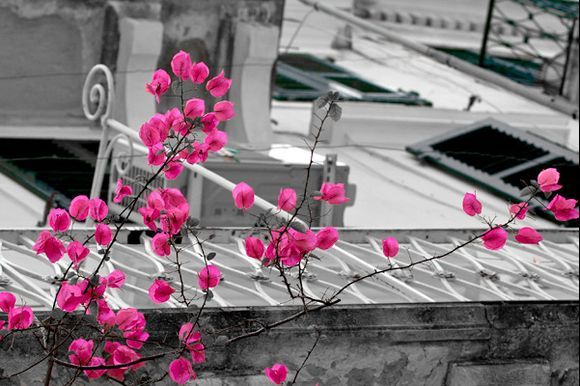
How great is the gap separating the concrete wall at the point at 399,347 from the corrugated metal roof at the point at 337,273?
368 mm

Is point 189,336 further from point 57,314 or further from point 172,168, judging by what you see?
point 172,168

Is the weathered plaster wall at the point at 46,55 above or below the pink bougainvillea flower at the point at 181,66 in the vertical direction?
below

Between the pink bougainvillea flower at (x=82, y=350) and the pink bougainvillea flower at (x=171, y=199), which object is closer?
the pink bougainvillea flower at (x=82, y=350)

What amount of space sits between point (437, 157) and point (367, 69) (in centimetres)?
646

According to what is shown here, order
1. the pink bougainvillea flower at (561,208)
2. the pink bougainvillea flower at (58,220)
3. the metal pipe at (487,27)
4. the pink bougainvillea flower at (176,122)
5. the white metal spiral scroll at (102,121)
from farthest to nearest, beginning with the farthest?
the metal pipe at (487,27)
the white metal spiral scroll at (102,121)
the pink bougainvillea flower at (561,208)
the pink bougainvillea flower at (176,122)
the pink bougainvillea flower at (58,220)

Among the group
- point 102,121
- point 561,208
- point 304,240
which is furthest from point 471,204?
point 102,121

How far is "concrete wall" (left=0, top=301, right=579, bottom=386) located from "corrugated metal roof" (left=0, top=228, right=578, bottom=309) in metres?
0.37

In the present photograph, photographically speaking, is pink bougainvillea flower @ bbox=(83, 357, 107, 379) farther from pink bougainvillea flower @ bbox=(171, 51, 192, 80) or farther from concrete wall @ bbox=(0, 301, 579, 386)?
pink bougainvillea flower @ bbox=(171, 51, 192, 80)

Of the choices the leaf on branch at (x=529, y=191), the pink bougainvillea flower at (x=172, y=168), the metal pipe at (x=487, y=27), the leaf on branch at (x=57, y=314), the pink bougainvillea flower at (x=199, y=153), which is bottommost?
the metal pipe at (x=487, y=27)

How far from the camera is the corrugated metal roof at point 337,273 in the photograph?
8281 millimetres

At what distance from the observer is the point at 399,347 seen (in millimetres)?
7852

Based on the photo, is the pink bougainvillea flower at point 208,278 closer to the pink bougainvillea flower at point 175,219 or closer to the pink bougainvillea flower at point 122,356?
the pink bougainvillea flower at point 175,219

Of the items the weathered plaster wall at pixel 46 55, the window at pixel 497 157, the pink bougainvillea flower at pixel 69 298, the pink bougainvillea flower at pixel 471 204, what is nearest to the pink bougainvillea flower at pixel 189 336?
the pink bougainvillea flower at pixel 69 298

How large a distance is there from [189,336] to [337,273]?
2.86 m
